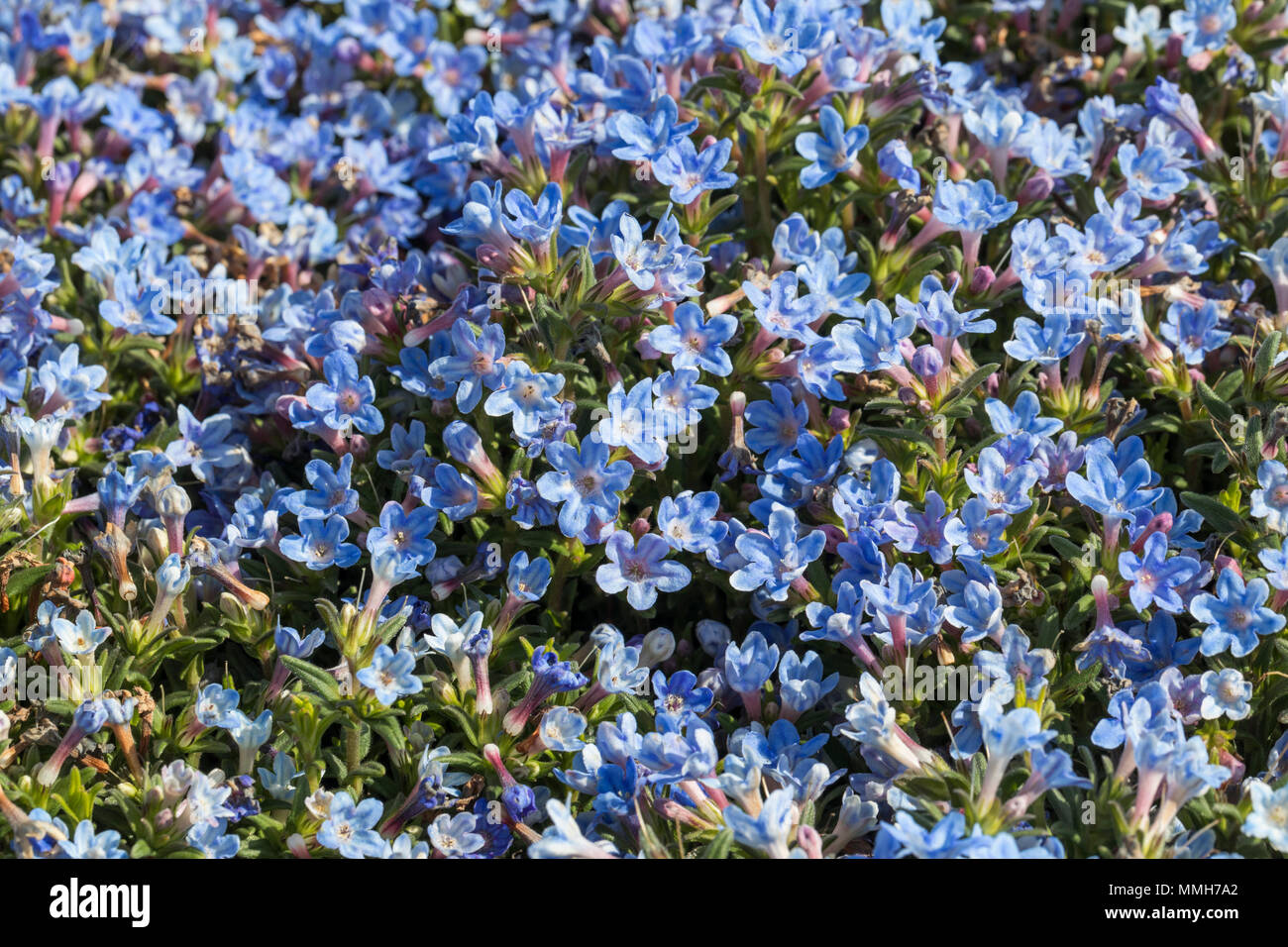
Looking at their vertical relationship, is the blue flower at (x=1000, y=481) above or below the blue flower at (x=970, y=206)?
below

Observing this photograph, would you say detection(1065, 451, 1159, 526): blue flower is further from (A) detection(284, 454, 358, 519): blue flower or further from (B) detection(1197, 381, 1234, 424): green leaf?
(A) detection(284, 454, 358, 519): blue flower

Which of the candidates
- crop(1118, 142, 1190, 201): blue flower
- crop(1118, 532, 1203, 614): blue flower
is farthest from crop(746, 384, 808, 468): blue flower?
crop(1118, 142, 1190, 201): blue flower

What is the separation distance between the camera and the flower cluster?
3.80m

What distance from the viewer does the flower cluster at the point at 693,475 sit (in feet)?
12.5

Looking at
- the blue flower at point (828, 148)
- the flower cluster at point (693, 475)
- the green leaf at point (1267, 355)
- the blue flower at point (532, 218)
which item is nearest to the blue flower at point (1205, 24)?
the flower cluster at point (693, 475)

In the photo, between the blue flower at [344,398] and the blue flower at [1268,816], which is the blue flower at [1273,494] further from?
the blue flower at [344,398]

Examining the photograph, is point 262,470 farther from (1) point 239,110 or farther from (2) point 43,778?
(1) point 239,110

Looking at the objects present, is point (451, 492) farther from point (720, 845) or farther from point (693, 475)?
point (720, 845)

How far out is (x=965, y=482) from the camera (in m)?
4.25

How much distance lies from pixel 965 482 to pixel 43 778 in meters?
2.93

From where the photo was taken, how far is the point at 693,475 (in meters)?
4.61

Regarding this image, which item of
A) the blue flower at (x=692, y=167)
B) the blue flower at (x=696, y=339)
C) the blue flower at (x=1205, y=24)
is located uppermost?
the blue flower at (x=1205, y=24)

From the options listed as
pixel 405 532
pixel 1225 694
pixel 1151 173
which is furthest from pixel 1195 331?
pixel 405 532
